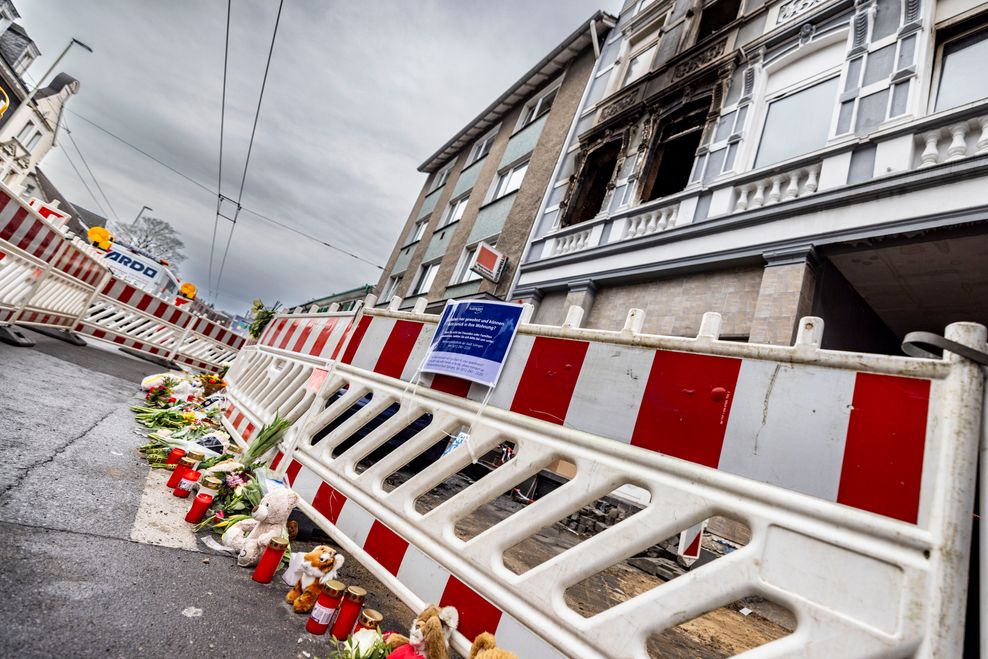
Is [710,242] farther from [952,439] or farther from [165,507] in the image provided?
[165,507]

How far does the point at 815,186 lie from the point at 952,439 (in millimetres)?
5269

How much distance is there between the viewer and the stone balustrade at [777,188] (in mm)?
5137

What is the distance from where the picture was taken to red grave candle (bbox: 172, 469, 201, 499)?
272cm

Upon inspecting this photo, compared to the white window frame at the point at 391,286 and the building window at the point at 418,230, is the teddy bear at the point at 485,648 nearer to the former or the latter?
the white window frame at the point at 391,286

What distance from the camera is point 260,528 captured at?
7.33 feet

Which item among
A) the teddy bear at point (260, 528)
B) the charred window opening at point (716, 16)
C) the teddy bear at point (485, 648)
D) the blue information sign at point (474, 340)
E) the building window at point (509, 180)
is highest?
the charred window opening at point (716, 16)

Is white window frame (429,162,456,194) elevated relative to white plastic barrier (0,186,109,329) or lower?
elevated

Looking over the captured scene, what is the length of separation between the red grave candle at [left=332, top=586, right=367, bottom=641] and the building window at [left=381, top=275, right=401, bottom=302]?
15.8 meters

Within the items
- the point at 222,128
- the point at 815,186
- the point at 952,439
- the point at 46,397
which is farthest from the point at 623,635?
the point at 222,128

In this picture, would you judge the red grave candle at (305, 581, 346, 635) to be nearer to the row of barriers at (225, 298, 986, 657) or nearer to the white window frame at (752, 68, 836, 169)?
the row of barriers at (225, 298, 986, 657)

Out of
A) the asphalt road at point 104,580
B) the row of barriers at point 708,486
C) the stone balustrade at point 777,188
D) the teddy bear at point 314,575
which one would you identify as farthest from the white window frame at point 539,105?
the teddy bear at point 314,575

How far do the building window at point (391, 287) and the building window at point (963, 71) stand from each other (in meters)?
15.3

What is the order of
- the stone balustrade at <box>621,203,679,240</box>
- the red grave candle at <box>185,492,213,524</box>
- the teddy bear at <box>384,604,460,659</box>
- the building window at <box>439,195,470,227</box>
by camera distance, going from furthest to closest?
the building window at <box>439,195,470,227</box> < the stone balustrade at <box>621,203,679,240</box> < the red grave candle at <box>185,492,213,524</box> < the teddy bear at <box>384,604,460,659</box>

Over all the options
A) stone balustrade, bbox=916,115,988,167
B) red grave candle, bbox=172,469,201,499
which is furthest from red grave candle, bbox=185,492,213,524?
stone balustrade, bbox=916,115,988,167
